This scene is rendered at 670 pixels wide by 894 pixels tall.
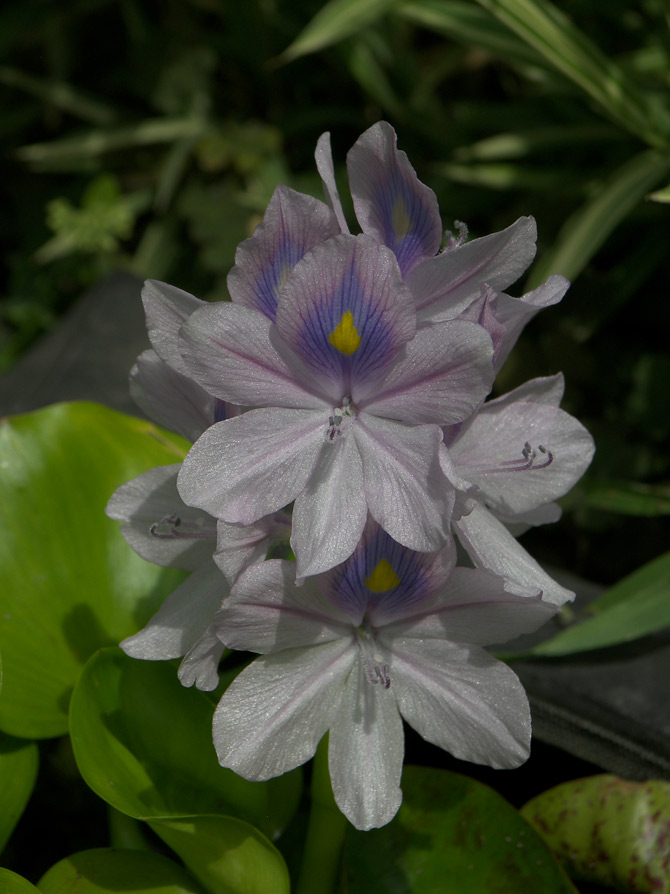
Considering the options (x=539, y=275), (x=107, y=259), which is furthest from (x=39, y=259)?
(x=539, y=275)

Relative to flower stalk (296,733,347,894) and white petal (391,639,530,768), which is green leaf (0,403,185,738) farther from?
white petal (391,639,530,768)

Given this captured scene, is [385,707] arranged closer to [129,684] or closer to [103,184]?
[129,684]

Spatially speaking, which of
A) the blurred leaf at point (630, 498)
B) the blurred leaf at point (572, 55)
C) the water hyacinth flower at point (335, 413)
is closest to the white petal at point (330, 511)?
the water hyacinth flower at point (335, 413)

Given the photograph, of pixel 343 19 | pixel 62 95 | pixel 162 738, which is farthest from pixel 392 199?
pixel 62 95

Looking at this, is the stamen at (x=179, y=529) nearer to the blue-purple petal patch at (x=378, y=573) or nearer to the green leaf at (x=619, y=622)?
the blue-purple petal patch at (x=378, y=573)

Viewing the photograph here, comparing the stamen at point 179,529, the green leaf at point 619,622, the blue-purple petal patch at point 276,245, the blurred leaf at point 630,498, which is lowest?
the blurred leaf at point 630,498

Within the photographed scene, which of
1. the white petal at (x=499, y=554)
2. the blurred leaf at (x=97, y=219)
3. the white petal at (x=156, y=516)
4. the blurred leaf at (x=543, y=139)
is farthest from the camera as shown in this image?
the blurred leaf at (x=97, y=219)

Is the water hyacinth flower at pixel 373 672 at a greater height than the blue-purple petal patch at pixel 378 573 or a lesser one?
lesser
